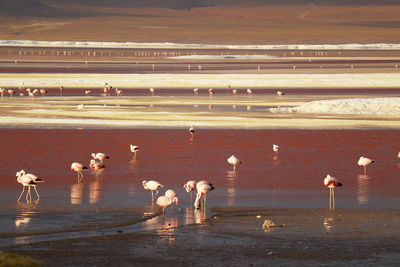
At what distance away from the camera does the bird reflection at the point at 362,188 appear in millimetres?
16875

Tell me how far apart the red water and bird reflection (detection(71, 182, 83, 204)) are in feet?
0.06

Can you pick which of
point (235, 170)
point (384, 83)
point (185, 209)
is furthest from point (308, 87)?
point (185, 209)

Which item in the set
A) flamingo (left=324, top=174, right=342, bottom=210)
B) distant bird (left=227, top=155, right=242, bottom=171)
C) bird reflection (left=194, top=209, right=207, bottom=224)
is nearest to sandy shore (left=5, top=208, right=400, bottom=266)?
bird reflection (left=194, top=209, right=207, bottom=224)

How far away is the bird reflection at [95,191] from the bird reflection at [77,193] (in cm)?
20

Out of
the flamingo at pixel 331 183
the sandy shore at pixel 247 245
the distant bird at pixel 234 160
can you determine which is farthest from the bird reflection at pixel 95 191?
the flamingo at pixel 331 183

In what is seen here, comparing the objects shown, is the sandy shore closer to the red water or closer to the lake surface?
the lake surface

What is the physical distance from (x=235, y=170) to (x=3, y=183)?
5.50 metres

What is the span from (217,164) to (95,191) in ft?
15.2

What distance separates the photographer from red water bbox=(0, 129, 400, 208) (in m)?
17.3

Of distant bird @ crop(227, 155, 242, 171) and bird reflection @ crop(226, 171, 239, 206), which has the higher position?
distant bird @ crop(227, 155, 242, 171)

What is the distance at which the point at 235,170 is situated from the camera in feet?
68.0

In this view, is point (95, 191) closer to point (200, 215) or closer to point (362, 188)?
point (200, 215)

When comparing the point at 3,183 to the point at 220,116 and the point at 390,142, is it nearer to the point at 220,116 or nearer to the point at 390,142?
the point at 390,142

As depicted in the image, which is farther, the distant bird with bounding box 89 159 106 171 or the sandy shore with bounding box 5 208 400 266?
the distant bird with bounding box 89 159 106 171
